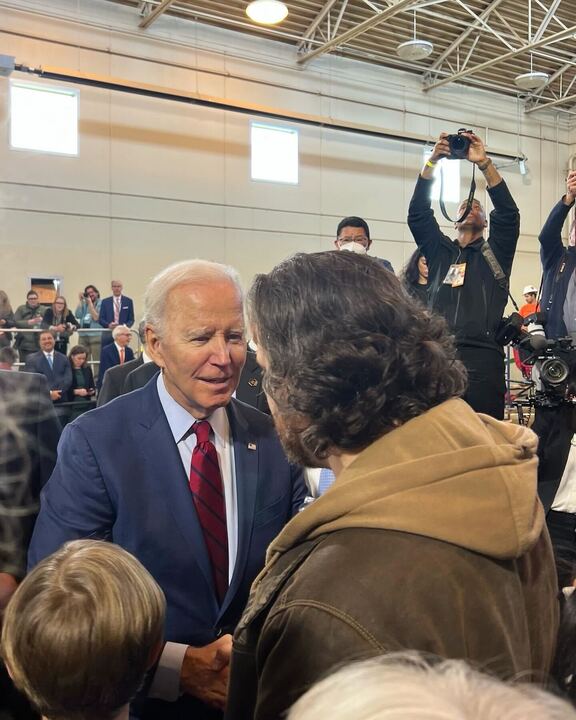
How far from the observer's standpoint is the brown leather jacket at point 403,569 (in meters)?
0.83

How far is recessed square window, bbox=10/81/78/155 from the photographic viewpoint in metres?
10.8

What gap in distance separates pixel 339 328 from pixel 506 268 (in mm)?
2664

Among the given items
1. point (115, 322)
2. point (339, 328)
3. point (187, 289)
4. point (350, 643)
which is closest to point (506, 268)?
point (187, 289)

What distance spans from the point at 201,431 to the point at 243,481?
0.52 feet

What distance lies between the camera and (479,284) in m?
3.42

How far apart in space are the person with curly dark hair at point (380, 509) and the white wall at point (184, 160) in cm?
1089

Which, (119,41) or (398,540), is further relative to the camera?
(119,41)

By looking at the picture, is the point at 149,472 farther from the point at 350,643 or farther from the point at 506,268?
the point at 506,268

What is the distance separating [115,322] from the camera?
11.2m

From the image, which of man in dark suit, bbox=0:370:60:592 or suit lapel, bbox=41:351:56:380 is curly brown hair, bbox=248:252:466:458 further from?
suit lapel, bbox=41:351:56:380

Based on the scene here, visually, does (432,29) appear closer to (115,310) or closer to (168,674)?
(115,310)

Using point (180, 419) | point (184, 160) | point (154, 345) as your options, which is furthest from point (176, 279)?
point (184, 160)

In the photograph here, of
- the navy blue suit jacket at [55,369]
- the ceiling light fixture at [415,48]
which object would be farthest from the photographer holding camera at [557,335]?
the ceiling light fixture at [415,48]

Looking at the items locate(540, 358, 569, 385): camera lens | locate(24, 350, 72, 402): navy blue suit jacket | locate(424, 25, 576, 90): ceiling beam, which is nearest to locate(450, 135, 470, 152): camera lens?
locate(540, 358, 569, 385): camera lens
